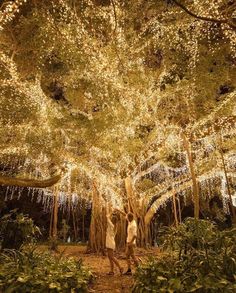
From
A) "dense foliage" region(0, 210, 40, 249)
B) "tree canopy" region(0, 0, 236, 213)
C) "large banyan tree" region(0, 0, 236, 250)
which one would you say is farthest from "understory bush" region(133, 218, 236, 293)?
"tree canopy" region(0, 0, 236, 213)

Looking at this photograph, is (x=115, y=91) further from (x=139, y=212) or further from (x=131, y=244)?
(x=139, y=212)

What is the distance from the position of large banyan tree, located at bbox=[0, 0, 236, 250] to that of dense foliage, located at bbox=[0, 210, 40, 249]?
5.82 ft

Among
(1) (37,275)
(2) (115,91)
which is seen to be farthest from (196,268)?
(2) (115,91)

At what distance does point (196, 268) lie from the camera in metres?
3.54

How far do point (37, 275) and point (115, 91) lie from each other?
474cm

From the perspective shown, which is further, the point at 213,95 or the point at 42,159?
the point at 42,159

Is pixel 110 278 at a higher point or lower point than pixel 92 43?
lower

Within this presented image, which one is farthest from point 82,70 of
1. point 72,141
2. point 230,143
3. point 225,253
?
point 225,253

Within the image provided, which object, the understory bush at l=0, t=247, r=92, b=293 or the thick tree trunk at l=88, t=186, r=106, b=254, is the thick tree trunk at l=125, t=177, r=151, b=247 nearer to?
the thick tree trunk at l=88, t=186, r=106, b=254

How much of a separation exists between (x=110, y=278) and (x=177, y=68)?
→ 16.4 ft

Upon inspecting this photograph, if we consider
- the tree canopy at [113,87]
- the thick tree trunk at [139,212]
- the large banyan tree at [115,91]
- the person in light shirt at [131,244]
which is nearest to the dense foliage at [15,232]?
the person in light shirt at [131,244]

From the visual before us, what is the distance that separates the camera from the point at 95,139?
8.02 m

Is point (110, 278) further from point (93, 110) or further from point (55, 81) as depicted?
point (55, 81)

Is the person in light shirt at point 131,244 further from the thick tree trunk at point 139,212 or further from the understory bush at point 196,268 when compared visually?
the thick tree trunk at point 139,212
